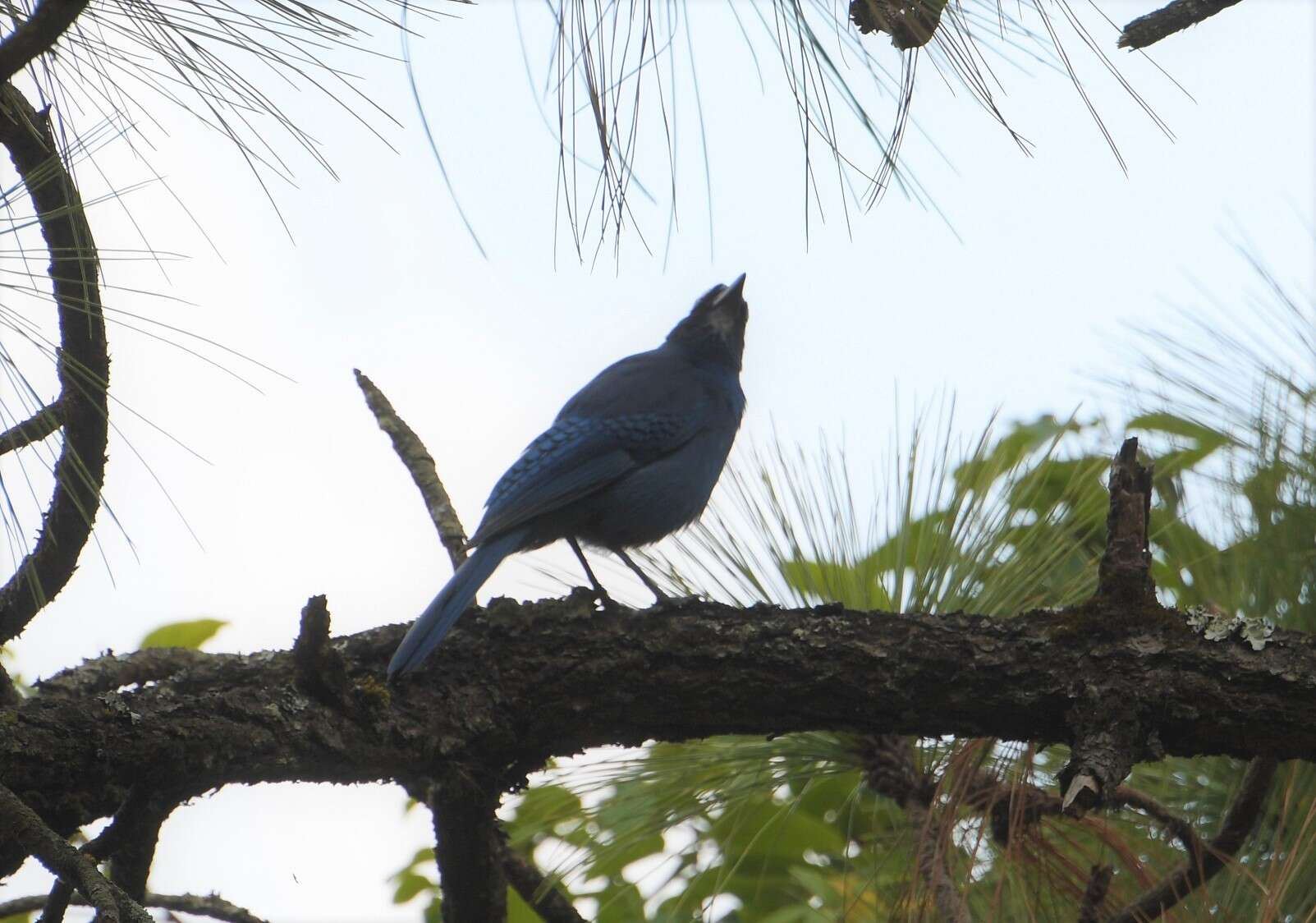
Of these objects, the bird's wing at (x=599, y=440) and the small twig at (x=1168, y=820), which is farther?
the bird's wing at (x=599, y=440)

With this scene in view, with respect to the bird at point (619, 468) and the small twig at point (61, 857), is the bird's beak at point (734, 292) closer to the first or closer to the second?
the bird at point (619, 468)

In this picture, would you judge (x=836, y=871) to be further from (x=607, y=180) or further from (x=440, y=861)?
(x=607, y=180)

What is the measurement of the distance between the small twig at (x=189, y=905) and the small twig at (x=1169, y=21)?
7.34 feet

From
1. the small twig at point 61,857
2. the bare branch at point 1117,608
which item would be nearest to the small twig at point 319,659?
the small twig at point 61,857

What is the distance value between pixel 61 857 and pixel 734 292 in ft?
11.8

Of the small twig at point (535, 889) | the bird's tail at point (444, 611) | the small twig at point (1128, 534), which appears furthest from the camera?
the small twig at point (535, 889)

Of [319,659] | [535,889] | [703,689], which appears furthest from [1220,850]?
[319,659]

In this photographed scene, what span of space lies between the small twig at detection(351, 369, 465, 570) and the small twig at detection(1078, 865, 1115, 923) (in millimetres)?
1649

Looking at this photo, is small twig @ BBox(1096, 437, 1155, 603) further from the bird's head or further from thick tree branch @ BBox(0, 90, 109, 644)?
the bird's head

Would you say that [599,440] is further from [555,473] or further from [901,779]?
[901,779]

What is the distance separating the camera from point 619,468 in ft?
13.7

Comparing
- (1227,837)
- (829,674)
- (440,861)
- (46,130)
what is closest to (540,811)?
(440,861)

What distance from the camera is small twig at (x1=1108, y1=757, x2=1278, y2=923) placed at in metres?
2.84

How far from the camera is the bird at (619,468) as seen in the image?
3.91 meters
